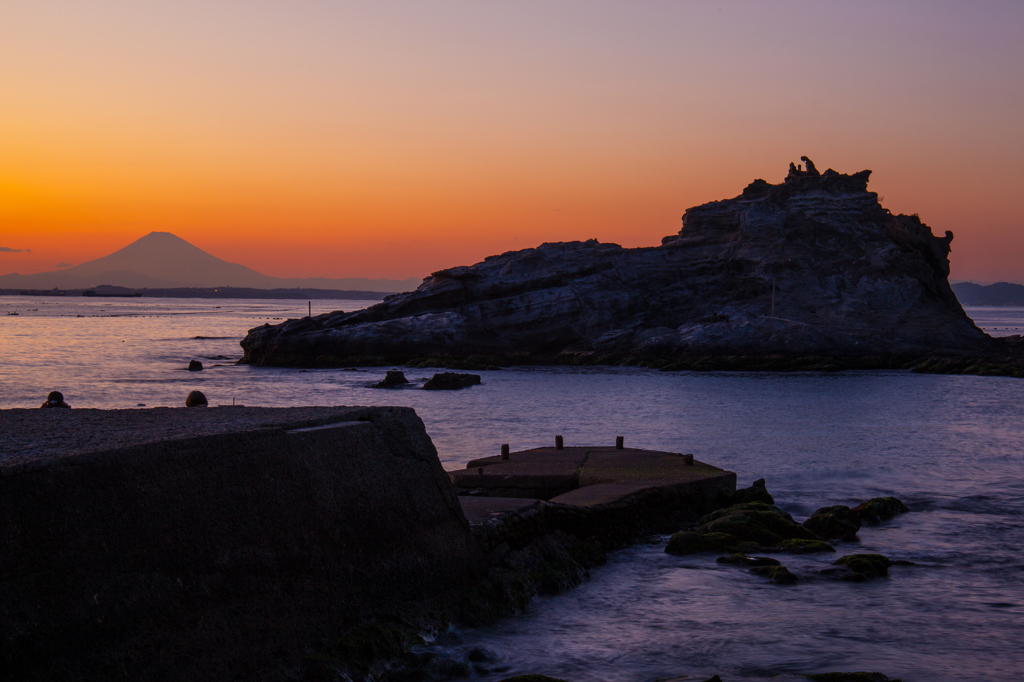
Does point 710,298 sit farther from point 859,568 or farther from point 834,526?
point 859,568

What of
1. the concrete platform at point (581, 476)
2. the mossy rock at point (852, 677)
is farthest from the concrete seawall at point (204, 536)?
the concrete platform at point (581, 476)

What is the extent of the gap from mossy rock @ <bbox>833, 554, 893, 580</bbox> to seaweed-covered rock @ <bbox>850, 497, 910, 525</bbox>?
2924 millimetres

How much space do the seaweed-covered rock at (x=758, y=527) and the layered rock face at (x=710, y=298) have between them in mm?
43480

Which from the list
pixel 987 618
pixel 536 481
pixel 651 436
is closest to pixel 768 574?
pixel 987 618

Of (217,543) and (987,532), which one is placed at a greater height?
(217,543)

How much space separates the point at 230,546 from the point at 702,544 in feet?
23.3

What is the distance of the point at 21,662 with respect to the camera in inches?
165

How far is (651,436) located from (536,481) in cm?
1316

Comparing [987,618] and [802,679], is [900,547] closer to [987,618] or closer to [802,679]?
[987,618]

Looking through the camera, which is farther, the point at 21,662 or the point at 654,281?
the point at 654,281

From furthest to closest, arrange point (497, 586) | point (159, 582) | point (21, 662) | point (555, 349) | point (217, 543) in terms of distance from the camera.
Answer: point (555, 349), point (497, 586), point (217, 543), point (159, 582), point (21, 662)

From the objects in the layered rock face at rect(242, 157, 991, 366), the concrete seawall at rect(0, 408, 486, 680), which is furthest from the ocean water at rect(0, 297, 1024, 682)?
the layered rock face at rect(242, 157, 991, 366)

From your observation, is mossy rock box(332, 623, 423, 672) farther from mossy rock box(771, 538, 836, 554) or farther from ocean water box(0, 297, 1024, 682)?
mossy rock box(771, 538, 836, 554)

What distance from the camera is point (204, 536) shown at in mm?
5156
